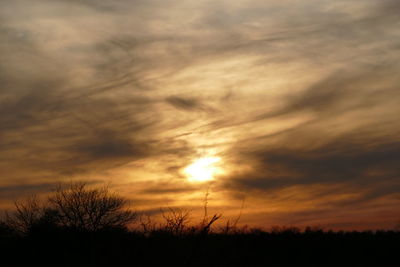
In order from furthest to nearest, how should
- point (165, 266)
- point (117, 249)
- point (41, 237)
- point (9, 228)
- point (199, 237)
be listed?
point (9, 228) < point (41, 237) < point (117, 249) < point (165, 266) < point (199, 237)

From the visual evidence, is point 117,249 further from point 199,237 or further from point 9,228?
point 9,228

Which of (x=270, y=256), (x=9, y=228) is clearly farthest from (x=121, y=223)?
Result: (x=270, y=256)

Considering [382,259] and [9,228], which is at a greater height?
[9,228]

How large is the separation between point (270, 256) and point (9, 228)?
126 ft

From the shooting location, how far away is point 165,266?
2045cm

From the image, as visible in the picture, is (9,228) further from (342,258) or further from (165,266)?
(165,266)

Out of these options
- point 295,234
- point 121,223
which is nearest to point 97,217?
point 121,223

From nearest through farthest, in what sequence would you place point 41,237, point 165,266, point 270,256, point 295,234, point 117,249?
1. point 165,266
2. point 117,249
3. point 270,256
4. point 41,237
5. point 295,234

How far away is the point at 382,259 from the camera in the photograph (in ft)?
112

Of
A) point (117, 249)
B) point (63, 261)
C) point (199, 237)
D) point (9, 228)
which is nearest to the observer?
point (199, 237)

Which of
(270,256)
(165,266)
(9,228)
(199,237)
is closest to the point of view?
(199,237)

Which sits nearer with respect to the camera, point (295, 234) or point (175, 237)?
point (175, 237)

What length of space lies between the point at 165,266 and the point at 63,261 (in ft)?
29.3

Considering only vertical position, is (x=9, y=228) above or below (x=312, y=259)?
above
